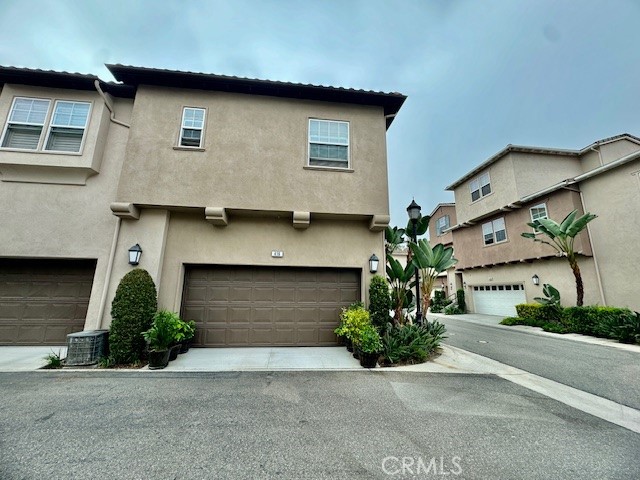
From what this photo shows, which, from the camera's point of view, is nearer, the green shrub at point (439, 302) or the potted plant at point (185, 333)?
the potted plant at point (185, 333)

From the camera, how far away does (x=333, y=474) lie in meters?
2.53

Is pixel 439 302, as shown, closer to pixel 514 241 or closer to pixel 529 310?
pixel 514 241

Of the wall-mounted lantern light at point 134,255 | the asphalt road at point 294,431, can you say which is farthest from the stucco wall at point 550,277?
the wall-mounted lantern light at point 134,255

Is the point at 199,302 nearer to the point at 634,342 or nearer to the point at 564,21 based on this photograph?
the point at 634,342

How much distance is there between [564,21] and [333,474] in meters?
22.4

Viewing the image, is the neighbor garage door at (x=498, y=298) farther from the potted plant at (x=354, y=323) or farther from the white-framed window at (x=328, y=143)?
the white-framed window at (x=328, y=143)

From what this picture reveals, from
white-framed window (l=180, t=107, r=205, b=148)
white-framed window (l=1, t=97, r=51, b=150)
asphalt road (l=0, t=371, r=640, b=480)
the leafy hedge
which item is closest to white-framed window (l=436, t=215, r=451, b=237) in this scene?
the leafy hedge

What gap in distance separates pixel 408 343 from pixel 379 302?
126cm

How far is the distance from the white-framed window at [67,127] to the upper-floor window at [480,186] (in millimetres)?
20823

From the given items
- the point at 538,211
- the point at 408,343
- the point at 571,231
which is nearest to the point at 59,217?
the point at 408,343

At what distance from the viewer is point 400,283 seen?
27.9ft

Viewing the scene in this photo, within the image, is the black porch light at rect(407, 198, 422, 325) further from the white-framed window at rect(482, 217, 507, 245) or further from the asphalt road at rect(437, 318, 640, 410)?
the white-framed window at rect(482, 217, 507, 245)

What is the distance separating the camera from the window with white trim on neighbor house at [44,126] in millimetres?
7332

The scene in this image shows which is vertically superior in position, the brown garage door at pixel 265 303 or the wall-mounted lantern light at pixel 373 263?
the wall-mounted lantern light at pixel 373 263
